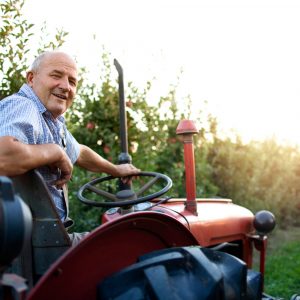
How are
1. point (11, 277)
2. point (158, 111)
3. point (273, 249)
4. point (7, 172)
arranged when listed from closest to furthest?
1. point (11, 277)
2. point (7, 172)
3. point (158, 111)
4. point (273, 249)

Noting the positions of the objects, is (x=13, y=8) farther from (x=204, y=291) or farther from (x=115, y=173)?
(x=204, y=291)

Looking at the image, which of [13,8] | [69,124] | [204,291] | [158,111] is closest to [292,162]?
[158,111]

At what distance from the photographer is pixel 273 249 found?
18.0 ft

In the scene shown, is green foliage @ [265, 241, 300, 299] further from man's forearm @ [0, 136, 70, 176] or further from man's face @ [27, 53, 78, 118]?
man's forearm @ [0, 136, 70, 176]

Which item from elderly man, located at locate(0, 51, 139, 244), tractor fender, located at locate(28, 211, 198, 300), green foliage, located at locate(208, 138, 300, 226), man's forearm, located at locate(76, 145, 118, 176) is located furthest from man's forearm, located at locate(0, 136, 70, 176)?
green foliage, located at locate(208, 138, 300, 226)

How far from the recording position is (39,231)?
157 cm

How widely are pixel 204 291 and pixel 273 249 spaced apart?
4.49m

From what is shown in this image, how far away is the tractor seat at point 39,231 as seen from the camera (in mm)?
1528

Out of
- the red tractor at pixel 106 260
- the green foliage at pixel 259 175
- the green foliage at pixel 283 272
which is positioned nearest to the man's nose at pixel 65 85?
the red tractor at pixel 106 260

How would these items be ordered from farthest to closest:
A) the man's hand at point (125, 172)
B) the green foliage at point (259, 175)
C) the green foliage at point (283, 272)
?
the green foliage at point (259, 175) < the green foliage at point (283, 272) < the man's hand at point (125, 172)

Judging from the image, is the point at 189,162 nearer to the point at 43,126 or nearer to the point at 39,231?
the point at 43,126

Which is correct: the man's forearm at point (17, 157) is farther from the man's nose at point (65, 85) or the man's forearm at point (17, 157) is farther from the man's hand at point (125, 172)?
the man's hand at point (125, 172)

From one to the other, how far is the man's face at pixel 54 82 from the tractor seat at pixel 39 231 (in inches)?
23.5

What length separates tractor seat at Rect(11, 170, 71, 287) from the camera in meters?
1.53
